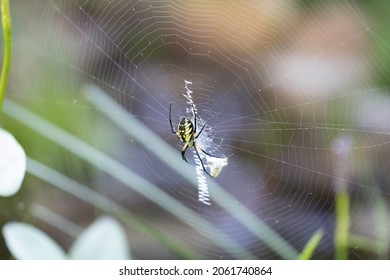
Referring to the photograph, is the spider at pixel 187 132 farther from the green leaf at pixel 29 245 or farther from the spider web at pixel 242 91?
the green leaf at pixel 29 245

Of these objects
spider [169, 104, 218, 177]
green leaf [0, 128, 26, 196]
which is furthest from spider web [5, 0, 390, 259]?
green leaf [0, 128, 26, 196]

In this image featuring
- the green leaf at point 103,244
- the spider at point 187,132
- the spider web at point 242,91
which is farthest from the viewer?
the spider at point 187,132

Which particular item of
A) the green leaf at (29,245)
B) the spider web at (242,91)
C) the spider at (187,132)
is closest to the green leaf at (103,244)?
the green leaf at (29,245)

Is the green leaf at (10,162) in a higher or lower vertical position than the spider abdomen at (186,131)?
lower

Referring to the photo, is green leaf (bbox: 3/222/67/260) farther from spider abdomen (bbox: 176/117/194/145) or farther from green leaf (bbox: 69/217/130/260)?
spider abdomen (bbox: 176/117/194/145)

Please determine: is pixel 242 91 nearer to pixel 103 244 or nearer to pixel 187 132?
pixel 187 132

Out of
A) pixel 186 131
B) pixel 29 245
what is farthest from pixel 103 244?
pixel 186 131
